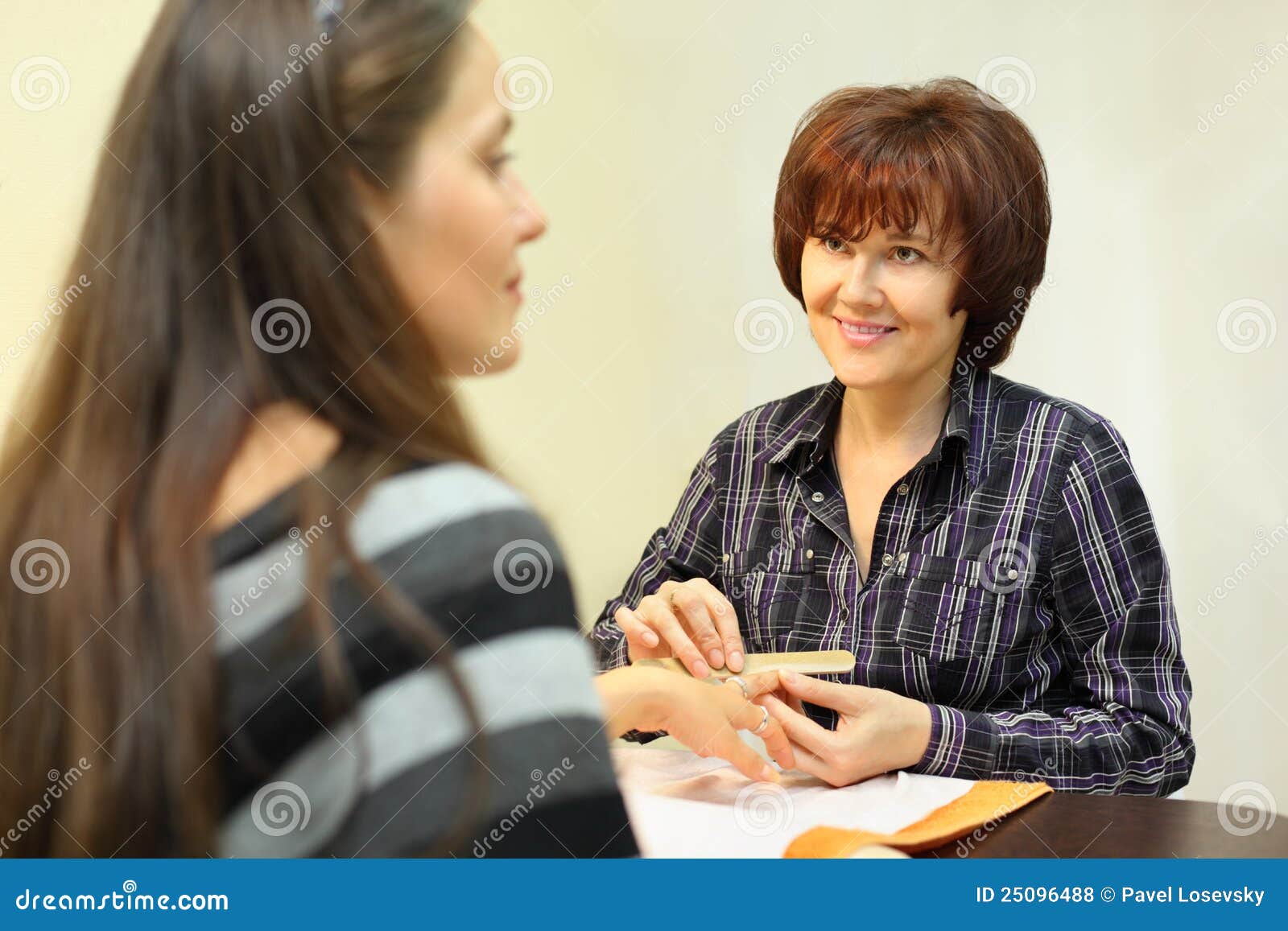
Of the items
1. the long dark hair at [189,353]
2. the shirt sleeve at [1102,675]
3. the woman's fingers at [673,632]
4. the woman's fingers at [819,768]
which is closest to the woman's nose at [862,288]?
the shirt sleeve at [1102,675]

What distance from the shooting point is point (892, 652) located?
132cm

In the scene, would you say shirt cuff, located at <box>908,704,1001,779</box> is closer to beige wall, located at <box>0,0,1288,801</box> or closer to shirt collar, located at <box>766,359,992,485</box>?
shirt collar, located at <box>766,359,992,485</box>

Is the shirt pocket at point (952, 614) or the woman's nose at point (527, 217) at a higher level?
the woman's nose at point (527, 217)

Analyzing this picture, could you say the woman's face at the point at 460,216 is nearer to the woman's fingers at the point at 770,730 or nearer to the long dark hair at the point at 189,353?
the long dark hair at the point at 189,353

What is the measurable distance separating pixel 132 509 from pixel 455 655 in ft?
0.55

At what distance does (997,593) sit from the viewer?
1.29 m

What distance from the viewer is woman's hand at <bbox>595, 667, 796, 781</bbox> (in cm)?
104

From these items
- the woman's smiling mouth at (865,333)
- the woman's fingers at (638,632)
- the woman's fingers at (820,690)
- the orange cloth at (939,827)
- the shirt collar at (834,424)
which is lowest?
the orange cloth at (939,827)

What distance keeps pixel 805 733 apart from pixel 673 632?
0.20 meters

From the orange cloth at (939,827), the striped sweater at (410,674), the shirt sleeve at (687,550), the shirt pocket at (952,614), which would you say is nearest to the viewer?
the striped sweater at (410,674)

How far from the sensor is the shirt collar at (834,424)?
1354mm

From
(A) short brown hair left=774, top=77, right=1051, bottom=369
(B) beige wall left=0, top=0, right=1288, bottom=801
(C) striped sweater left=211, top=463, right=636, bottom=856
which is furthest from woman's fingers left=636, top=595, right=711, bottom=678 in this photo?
(B) beige wall left=0, top=0, right=1288, bottom=801

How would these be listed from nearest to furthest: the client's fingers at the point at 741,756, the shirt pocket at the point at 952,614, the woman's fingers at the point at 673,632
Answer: the client's fingers at the point at 741,756
the woman's fingers at the point at 673,632
the shirt pocket at the point at 952,614
